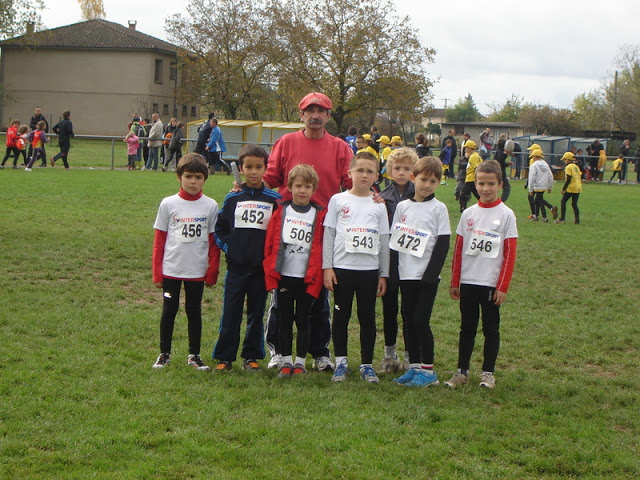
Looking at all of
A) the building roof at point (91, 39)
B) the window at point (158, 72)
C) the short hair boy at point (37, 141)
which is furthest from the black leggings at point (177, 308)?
the window at point (158, 72)

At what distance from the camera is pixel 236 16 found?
57500 millimetres

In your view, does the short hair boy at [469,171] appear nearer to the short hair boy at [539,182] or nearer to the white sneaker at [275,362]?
the short hair boy at [539,182]

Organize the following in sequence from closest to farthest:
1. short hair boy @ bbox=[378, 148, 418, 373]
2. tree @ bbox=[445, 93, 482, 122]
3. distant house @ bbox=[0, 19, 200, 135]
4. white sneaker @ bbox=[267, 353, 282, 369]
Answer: short hair boy @ bbox=[378, 148, 418, 373] → white sneaker @ bbox=[267, 353, 282, 369] → distant house @ bbox=[0, 19, 200, 135] → tree @ bbox=[445, 93, 482, 122]

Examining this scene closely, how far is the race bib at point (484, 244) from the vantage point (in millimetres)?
5836

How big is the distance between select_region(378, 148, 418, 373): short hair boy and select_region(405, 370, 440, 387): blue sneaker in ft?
1.04

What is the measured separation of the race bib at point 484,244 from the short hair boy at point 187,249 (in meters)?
1.94

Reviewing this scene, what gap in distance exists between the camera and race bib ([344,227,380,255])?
18.8ft

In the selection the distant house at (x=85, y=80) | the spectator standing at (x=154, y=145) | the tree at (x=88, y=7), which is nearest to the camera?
the spectator standing at (x=154, y=145)

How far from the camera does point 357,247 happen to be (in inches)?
225

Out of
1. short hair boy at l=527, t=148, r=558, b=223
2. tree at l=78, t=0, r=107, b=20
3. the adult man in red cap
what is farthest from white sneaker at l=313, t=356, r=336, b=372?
tree at l=78, t=0, r=107, b=20

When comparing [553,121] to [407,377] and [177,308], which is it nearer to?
[407,377]

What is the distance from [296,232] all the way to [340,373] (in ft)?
3.59

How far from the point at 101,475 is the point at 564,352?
4.62 metres

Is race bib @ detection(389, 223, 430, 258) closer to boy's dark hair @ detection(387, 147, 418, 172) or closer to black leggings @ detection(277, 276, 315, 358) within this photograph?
boy's dark hair @ detection(387, 147, 418, 172)
